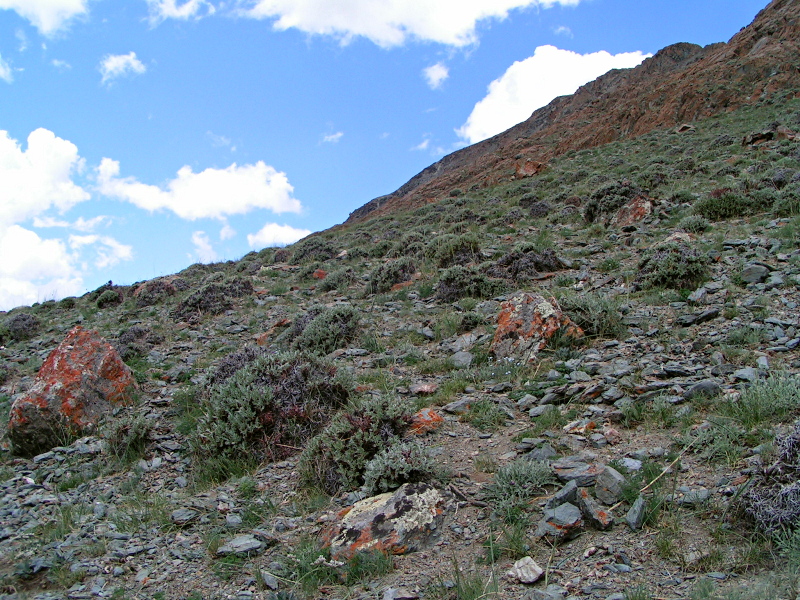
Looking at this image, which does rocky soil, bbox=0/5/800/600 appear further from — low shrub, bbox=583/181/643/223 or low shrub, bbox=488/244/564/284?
low shrub, bbox=583/181/643/223

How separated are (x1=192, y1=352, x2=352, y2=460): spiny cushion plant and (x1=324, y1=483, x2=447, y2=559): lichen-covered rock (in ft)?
5.40

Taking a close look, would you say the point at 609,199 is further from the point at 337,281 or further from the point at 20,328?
the point at 20,328

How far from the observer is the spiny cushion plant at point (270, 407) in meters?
5.24

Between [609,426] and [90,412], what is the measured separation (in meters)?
6.08

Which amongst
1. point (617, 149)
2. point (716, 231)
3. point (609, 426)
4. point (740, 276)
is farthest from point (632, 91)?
point (609, 426)

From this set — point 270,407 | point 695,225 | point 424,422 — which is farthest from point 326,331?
point 695,225

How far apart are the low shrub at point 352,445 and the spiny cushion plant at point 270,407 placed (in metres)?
0.65

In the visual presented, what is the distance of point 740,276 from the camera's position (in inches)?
277

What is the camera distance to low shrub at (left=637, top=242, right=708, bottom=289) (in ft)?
24.3

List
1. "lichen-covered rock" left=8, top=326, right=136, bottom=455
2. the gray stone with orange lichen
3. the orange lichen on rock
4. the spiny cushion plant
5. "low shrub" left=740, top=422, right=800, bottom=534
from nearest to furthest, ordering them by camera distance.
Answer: "low shrub" left=740, top=422, right=800, bottom=534, the gray stone with orange lichen, the orange lichen on rock, the spiny cushion plant, "lichen-covered rock" left=8, top=326, right=136, bottom=455

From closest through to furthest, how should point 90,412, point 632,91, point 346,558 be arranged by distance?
point 346,558 → point 90,412 → point 632,91

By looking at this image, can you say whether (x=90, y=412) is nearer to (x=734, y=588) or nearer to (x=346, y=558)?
(x=346, y=558)

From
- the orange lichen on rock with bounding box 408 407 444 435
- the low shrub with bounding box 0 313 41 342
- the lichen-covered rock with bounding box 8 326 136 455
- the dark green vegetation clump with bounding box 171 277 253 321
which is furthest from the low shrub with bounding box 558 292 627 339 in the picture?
the low shrub with bounding box 0 313 41 342

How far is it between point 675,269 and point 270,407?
6229 millimetres
